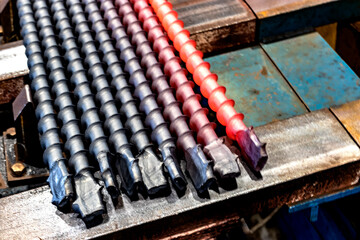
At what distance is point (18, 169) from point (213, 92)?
1.42 metres

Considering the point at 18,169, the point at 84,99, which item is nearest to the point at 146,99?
the point at 84,99

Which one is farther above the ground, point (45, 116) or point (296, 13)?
point (296, 13)

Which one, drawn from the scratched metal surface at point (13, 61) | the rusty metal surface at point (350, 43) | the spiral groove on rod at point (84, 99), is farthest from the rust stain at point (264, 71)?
the scratched metal surface at point (13, 61)

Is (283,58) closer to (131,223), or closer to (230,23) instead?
(230,23)

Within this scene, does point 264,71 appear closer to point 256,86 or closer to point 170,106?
point 256,86

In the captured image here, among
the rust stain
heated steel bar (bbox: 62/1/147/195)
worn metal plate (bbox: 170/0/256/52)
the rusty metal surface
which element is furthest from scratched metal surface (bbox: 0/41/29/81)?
the rusty metal surface

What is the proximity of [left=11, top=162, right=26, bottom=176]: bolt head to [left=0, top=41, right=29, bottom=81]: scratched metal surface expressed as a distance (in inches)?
22.8

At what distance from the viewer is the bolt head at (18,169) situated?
3064 millimetres

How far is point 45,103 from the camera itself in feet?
9.10

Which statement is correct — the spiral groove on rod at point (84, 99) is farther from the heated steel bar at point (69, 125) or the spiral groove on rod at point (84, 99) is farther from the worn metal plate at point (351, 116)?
the worn metal plate at point (351, 116)

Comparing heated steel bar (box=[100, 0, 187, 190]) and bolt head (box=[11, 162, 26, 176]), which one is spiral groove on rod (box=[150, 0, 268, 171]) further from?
bolt head (box=[11, 162, 26, 176])

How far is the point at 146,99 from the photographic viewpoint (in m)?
2.70

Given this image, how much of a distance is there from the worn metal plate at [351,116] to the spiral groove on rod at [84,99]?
1.31 m

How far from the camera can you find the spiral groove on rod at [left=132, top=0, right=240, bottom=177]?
2.31 meters
